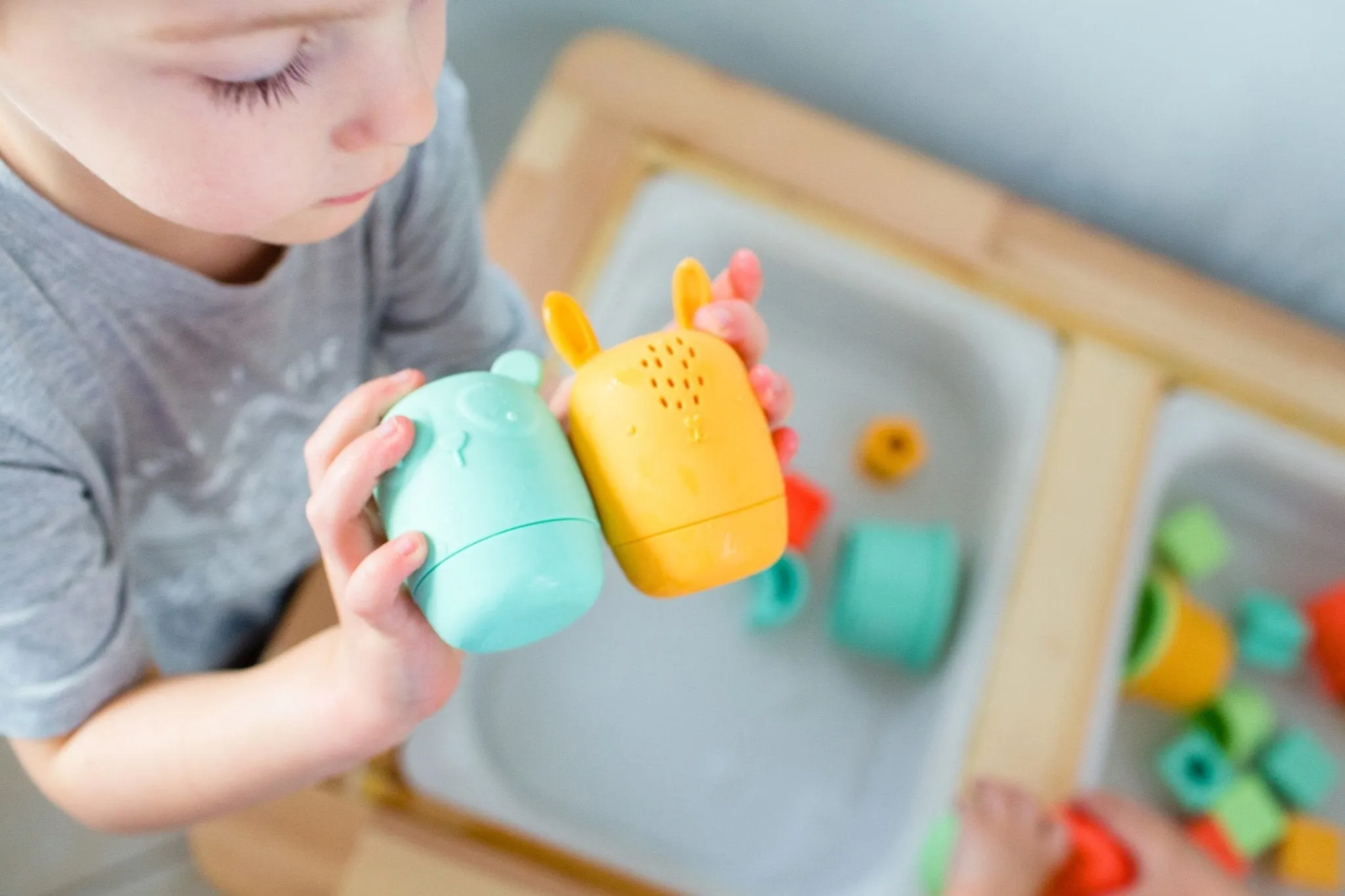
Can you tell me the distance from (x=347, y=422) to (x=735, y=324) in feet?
0.50

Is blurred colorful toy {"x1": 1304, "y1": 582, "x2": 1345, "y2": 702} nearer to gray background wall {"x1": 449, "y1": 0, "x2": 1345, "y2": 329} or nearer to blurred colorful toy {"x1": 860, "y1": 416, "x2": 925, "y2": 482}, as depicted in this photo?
gray background wall {"x1": 449, "y1": 0, "x2": 1345, "y2": 329}

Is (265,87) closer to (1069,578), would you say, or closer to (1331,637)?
(1069,578)

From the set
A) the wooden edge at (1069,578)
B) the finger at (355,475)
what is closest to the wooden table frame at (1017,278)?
the wooden edge at (1069,578)

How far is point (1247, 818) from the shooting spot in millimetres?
746

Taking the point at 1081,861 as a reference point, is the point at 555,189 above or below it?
above

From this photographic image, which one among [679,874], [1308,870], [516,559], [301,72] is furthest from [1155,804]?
[301,72]

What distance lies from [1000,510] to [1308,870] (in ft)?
1.21

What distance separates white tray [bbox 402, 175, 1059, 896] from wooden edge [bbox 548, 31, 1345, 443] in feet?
0.13

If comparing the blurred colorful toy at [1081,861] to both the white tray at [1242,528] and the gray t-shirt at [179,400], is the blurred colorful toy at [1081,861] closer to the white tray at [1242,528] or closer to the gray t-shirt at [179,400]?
the white tray at [1242,528]

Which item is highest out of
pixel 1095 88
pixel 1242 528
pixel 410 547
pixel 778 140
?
pixel 1095 88

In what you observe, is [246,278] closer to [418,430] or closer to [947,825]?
[418,430]

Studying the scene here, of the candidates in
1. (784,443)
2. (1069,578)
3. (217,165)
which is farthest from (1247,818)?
(217,165)

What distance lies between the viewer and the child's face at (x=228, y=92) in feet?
0.82

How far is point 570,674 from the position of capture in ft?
2.40
